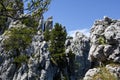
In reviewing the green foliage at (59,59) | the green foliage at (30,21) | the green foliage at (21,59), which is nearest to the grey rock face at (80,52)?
the green foliage at (59,59)

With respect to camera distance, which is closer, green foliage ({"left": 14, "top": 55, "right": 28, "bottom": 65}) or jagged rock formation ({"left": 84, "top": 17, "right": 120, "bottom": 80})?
jagged rock formation ({"left": 84, "top": 17, "right": 120, "bottom": 80})

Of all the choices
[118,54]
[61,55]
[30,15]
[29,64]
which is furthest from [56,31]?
[30,15]

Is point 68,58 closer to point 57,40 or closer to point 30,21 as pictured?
point 57,40

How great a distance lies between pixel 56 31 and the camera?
89312mm

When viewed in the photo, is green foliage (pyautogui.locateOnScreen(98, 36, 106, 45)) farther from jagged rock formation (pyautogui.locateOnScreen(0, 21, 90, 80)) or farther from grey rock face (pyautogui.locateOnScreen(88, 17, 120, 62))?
jagged rock formation (pyautogui.locateOnScreen(0, 21, 90, 80))

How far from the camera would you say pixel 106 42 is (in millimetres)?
82750

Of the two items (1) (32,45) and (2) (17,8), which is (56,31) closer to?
(1) (32,45)

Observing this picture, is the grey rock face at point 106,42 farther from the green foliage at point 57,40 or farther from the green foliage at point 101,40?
the green foliage at point 57,40

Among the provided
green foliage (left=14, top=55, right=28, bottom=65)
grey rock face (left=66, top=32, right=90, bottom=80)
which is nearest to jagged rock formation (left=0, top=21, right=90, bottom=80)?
grey rock face (left=66, top=32, right=90, bottom=80)

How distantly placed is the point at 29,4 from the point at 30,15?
0.75 metres

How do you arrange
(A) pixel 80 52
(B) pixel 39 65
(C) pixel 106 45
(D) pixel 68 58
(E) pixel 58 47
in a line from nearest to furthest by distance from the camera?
(C) pixel 106 45, (B) pixel 39 65, (E) pixel 58 47, (D) pixel 68 58, (A) pixel 80 52

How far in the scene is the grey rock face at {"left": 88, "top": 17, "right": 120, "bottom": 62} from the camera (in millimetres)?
80562

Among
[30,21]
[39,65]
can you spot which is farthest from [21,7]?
[39,65]

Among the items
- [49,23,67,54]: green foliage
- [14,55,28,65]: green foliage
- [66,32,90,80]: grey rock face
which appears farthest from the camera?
[66,32,90,80]: grey rock face
